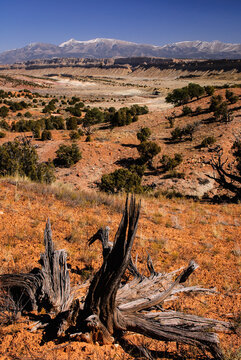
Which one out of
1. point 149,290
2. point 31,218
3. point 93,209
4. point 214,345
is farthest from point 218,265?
point 31,218

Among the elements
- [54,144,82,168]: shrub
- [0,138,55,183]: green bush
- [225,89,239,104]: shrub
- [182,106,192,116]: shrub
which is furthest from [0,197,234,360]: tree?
[225,89,239,104]: shrub

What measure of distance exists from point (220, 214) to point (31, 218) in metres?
6.60

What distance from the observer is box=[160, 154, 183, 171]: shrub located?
17234 mm

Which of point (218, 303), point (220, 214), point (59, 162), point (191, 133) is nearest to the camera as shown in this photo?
point (218, 303)

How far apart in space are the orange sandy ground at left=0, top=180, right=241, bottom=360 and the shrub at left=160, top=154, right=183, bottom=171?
8.51 metres

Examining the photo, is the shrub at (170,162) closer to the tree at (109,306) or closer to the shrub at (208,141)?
the shrub at (208,141)

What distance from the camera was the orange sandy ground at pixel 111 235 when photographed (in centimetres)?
238

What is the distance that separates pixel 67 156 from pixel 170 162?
8.13 metres

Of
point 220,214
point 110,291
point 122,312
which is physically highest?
point 110,291

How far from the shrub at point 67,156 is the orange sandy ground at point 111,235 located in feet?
32.3

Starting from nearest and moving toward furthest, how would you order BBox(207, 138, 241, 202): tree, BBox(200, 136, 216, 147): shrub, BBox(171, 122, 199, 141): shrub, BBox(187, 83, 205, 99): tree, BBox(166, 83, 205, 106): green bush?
BBox(207, 138, 241, 202): tree
BBox(200, 136, 216, 147): shrub
BBox(171, 122, 199, 141): shrub
BBox(187, 83, 205, 99): tree
BBox(166, 83, 205, 106): green bush

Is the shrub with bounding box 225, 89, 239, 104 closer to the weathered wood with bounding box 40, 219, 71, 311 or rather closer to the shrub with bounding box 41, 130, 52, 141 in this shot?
the shrub with bounding box 41, 130, 52, 141

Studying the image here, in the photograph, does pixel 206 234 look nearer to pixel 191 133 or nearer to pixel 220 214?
pixel 220 214

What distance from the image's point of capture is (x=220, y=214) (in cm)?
842
